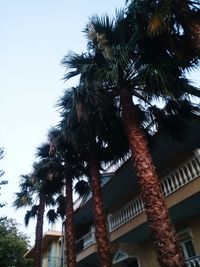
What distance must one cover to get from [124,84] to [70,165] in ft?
19.2

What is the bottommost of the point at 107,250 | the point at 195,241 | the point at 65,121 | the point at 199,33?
the point at 107,250

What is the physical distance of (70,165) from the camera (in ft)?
45.5

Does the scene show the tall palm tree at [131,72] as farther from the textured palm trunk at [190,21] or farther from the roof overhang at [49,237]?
the roof overhang at [49,237]

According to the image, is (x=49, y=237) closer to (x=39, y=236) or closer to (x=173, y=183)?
(x=39, y=236)

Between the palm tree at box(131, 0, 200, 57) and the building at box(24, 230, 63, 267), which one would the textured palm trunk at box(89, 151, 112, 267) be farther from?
the building at box(24, 230, 63, 267)

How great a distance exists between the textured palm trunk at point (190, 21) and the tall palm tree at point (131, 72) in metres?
1.54

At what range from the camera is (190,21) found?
7555 millimetres

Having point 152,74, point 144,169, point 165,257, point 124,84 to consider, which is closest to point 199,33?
point 152,74

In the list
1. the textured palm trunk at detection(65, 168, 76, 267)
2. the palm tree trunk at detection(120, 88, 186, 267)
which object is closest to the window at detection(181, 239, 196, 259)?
the textured palm trunk at detection(65, 168, 76, 267)

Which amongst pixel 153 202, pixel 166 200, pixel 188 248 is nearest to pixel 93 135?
pixel 166 200

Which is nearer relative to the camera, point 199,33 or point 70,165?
point 199,33

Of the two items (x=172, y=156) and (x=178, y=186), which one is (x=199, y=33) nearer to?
(x=178, y=186)

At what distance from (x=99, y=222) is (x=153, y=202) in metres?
3.48

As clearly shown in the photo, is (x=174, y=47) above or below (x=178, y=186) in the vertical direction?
above
